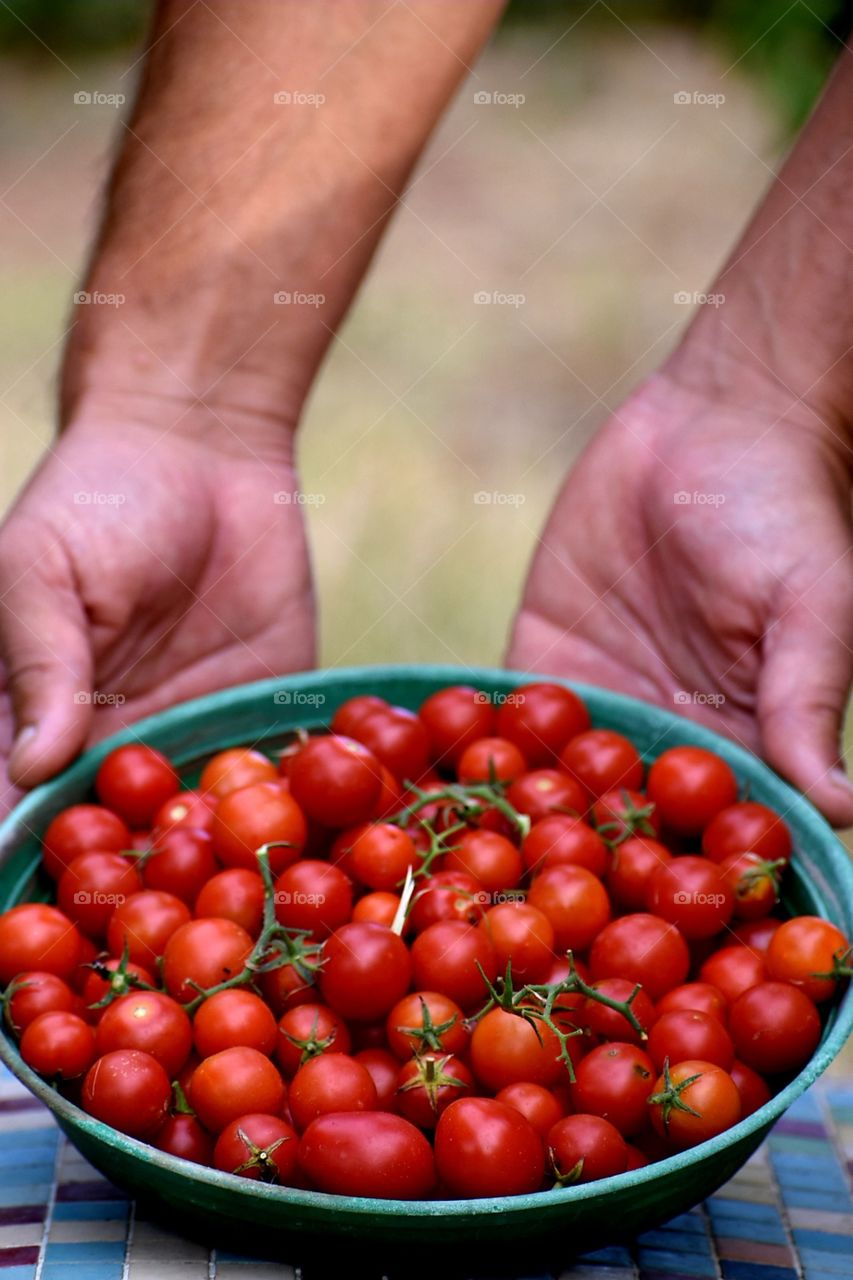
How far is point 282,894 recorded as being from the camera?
1588 mm

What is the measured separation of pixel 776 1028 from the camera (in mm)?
1448

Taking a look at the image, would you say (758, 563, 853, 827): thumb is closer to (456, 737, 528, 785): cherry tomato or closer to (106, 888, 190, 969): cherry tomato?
(456, 737, 528, 785): cherry tomato

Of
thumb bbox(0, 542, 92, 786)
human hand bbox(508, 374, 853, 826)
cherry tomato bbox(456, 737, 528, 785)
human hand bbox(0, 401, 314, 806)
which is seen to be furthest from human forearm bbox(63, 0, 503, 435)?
cherry tomato bbox(456, 737, 528, 785)

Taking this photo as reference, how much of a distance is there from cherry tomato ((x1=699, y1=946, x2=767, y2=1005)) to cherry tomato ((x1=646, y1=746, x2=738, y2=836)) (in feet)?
A: 0.66

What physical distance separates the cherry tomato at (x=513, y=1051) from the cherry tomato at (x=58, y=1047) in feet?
1.26

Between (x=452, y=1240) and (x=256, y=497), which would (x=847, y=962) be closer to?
(x=452, y=1240)

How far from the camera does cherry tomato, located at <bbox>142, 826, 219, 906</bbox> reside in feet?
5.53

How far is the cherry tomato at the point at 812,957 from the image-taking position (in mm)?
1506

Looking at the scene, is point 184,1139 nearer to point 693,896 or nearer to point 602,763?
point 693,896

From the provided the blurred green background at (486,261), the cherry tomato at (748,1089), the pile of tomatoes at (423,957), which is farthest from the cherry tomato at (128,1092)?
the blurred green background at (486,261)

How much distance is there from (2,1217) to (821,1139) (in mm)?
915

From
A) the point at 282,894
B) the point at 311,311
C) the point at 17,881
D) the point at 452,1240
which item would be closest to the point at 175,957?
the point at 282,894

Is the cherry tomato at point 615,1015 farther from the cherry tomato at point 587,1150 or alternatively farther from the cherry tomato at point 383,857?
the cherry tomato at point 383,857

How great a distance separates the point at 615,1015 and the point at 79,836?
2.17ft
